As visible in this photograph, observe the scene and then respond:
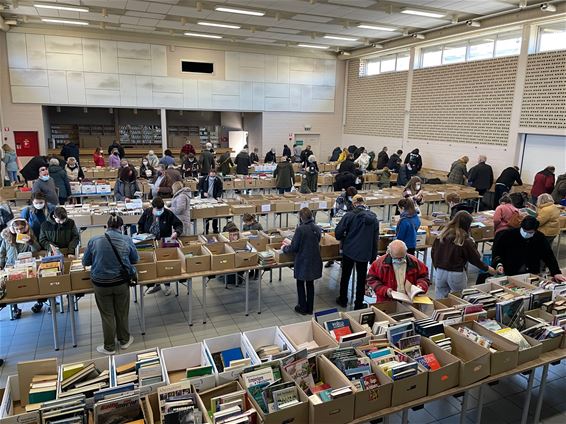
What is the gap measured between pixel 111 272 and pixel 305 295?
2610 millimetres

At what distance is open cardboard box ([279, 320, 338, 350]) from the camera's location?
365 centimetres

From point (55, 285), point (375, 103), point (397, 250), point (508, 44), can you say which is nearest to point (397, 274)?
point (397, 250)

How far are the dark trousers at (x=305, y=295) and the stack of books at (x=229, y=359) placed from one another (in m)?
2.34

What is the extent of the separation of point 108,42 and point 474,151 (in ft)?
43.8

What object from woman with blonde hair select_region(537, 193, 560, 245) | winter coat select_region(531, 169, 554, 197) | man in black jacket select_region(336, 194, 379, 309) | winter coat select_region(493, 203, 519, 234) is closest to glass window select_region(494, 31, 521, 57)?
winter coat select_region(531, 169, 554, 197)

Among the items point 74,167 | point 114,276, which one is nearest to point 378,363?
point 114,276

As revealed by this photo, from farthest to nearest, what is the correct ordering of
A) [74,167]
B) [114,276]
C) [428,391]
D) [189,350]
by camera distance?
[74,167] → [114,276] → [189,350] → [428,391]

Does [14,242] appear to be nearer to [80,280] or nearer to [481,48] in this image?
[80,280]

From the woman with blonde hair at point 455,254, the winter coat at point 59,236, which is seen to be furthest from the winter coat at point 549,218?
the winter coat at point 59,236

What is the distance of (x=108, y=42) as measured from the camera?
610 inches

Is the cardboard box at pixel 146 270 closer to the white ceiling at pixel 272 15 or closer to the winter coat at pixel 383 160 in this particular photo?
the white ceiling at pixel 272 15

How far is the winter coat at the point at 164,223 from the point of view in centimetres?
623

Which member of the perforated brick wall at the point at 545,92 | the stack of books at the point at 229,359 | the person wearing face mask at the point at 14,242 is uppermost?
the perforated brick wall at the point at 545,92

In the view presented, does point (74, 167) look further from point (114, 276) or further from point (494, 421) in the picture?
point (494, 421)
